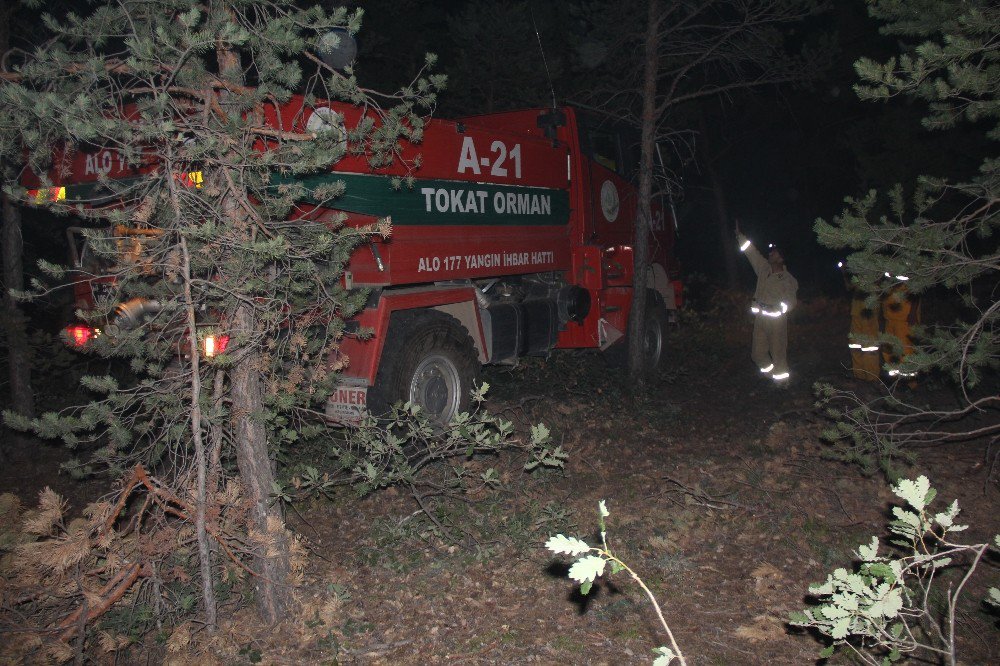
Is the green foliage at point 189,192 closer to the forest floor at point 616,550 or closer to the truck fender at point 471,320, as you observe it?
the forest floor at point 616,550

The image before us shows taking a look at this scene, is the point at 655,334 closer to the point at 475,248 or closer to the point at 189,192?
the point at 475,248

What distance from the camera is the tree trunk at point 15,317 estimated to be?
6832mm

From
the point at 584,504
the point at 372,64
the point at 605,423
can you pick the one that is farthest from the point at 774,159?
the point at 584,504

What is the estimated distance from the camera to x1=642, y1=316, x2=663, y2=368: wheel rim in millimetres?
10571

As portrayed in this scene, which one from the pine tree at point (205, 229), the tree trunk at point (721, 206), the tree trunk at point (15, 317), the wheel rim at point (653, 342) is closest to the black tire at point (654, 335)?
A: the wheel rim at point (653, 342)

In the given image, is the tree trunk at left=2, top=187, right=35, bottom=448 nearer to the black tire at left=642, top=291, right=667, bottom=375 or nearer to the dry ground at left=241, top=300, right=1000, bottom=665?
the dry ground at left=241, top=300, right=1000, bottom=665

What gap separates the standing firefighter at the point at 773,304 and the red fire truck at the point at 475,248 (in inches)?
59.8

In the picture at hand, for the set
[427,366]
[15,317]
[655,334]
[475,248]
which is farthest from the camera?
[655,334]

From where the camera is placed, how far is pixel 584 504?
578cm

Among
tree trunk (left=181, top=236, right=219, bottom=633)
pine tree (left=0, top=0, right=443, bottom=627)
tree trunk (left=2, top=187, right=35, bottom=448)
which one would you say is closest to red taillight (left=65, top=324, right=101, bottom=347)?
pine tree (left=0, top=0, right=443, bottom=627)

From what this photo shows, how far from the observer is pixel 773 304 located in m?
9.46

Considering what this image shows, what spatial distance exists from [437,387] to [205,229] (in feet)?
12.2

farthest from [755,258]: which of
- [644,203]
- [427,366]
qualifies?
[427,366]

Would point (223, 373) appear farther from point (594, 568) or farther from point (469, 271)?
point (469, 271)
